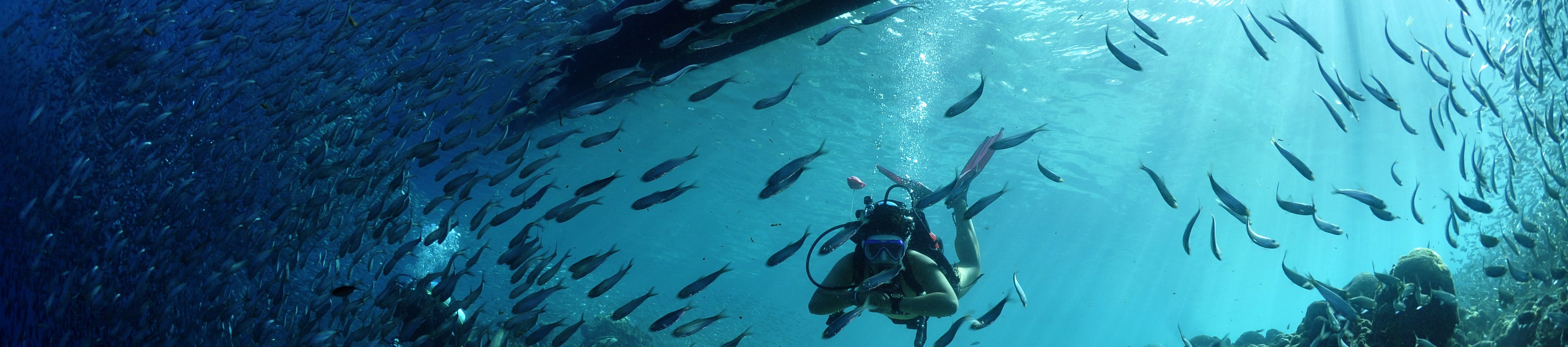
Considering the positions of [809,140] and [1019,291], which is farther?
[809,140]

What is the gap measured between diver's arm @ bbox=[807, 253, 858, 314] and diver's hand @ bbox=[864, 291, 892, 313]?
0.13m

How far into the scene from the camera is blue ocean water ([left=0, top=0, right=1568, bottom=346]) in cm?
707

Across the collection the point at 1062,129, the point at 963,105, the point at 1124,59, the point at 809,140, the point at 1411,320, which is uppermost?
the point at 1124,59

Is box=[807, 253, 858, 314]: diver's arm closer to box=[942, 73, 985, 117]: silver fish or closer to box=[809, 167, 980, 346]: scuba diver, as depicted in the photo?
box=[809, 167, 980, 346]: scuba diver

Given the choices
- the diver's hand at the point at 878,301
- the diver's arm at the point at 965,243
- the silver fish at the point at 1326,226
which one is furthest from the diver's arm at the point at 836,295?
the silver fish at the point at 1326,226

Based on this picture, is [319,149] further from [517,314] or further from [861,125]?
[861,125]

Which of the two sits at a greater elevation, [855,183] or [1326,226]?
[1326,226]

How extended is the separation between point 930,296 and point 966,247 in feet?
7.18

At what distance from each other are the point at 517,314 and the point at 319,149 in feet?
9.56

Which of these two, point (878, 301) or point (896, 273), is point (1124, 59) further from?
point (878, 301)

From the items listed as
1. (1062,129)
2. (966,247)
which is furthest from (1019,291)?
(1062,129)

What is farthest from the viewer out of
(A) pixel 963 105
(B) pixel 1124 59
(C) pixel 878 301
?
(B) pixel 1124 59

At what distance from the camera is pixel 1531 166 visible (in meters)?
14.6

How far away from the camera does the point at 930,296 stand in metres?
4.52
